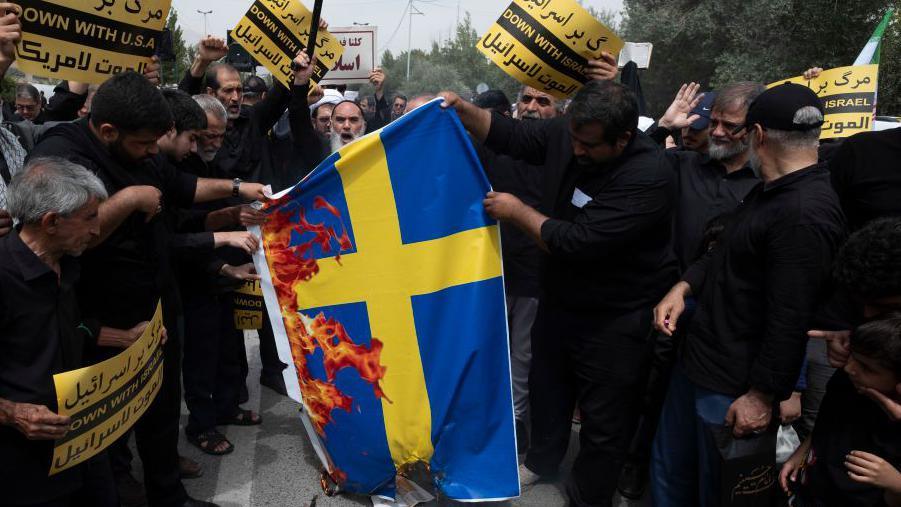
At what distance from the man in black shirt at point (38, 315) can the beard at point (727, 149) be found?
2810mm

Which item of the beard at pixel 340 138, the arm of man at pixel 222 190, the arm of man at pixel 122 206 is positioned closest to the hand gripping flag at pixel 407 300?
the arm of man at pixel 222 190

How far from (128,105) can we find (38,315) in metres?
0.85

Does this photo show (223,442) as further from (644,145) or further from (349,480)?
(644,145)

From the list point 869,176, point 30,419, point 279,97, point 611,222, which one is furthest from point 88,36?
point 869,176

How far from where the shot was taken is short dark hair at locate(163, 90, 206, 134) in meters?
3.25

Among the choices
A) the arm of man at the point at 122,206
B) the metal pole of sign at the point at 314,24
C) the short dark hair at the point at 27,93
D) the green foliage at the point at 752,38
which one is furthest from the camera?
the green foliage at the point at 752,38

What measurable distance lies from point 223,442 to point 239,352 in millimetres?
587

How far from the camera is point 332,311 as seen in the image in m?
3.08

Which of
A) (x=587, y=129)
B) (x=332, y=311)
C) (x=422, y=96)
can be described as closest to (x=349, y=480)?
(x=332, y=311)

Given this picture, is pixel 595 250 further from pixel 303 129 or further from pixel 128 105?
pixel 303 129

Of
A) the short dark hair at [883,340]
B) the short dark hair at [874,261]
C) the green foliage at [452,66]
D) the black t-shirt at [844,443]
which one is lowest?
the black t-shirt at [844,443]

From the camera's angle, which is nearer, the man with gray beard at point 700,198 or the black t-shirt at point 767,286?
the black t-shirt at point 767,286

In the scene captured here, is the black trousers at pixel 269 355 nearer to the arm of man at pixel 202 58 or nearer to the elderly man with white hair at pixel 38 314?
the arm of man at pixel 202 58

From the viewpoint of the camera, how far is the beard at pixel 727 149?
3.41 metres
